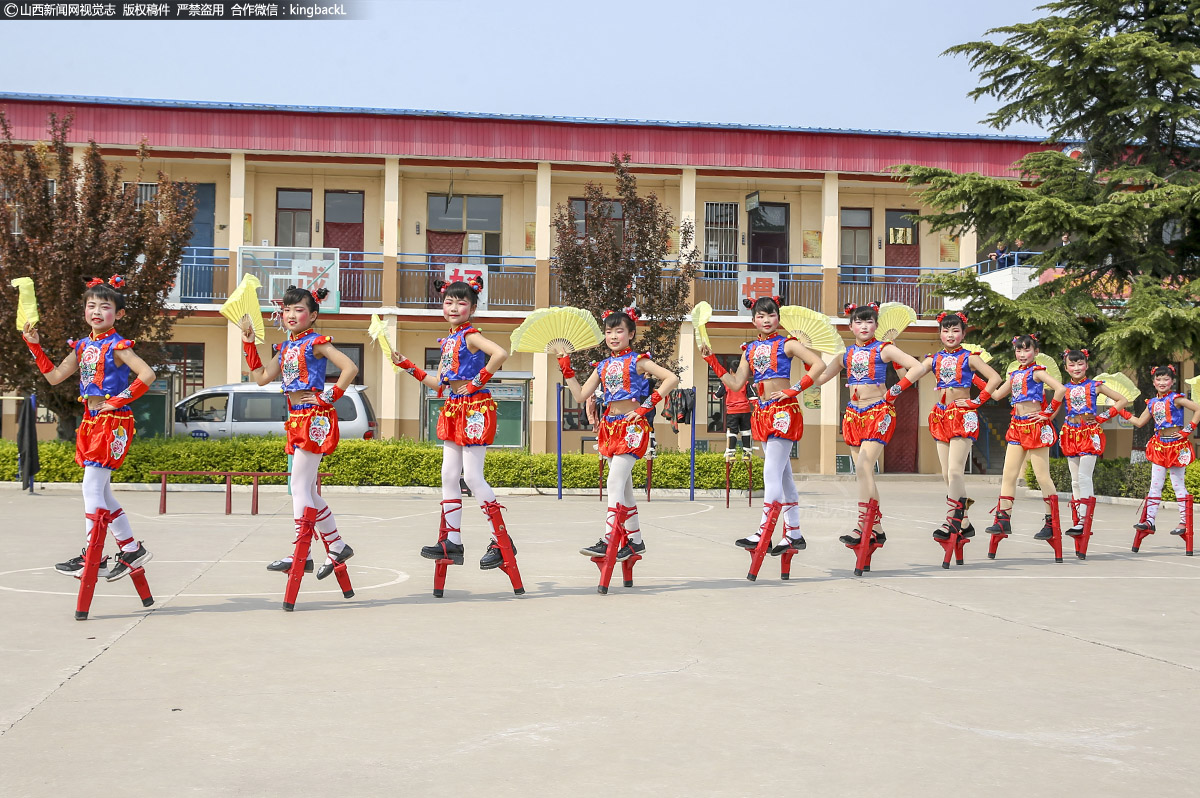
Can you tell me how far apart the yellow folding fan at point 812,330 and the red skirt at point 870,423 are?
0.59 meters

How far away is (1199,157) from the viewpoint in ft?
77.2

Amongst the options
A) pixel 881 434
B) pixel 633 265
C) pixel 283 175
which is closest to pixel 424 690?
pixel 881 434

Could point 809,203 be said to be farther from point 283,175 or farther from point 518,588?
point 518,588

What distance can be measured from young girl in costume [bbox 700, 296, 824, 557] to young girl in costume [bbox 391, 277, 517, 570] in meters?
1.99

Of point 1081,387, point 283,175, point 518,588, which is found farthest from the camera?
point 283,175

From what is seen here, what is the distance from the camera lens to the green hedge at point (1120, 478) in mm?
20484

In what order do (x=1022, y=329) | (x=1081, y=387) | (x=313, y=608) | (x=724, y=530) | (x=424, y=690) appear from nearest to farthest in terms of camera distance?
(x=424, y=690) → (x=313, y=608) → (x=1081, y=387) → (x=724, y=530) → (x=1022, y=329)

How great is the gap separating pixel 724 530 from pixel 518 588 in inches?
243

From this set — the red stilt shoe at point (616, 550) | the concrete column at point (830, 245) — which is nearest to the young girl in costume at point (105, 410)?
the red stilt shoe at point (616, 550)

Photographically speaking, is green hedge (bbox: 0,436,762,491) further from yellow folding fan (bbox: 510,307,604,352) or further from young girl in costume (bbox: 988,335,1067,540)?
yellow folding fan (bbox: 510,307,604,352)

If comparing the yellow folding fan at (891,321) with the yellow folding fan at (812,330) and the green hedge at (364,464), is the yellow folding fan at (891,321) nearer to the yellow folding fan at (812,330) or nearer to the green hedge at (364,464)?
the yellow folding fan at (812,330)

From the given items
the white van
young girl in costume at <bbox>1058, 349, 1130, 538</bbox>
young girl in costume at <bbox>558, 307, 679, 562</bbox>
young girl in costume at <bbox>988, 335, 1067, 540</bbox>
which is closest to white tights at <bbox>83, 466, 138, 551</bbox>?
young girl in costume at <bbox>558, 307, 679, 562</bbox>

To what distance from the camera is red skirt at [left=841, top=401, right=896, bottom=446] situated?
31.1ft

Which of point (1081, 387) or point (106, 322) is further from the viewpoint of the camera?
point (1081, 387)
